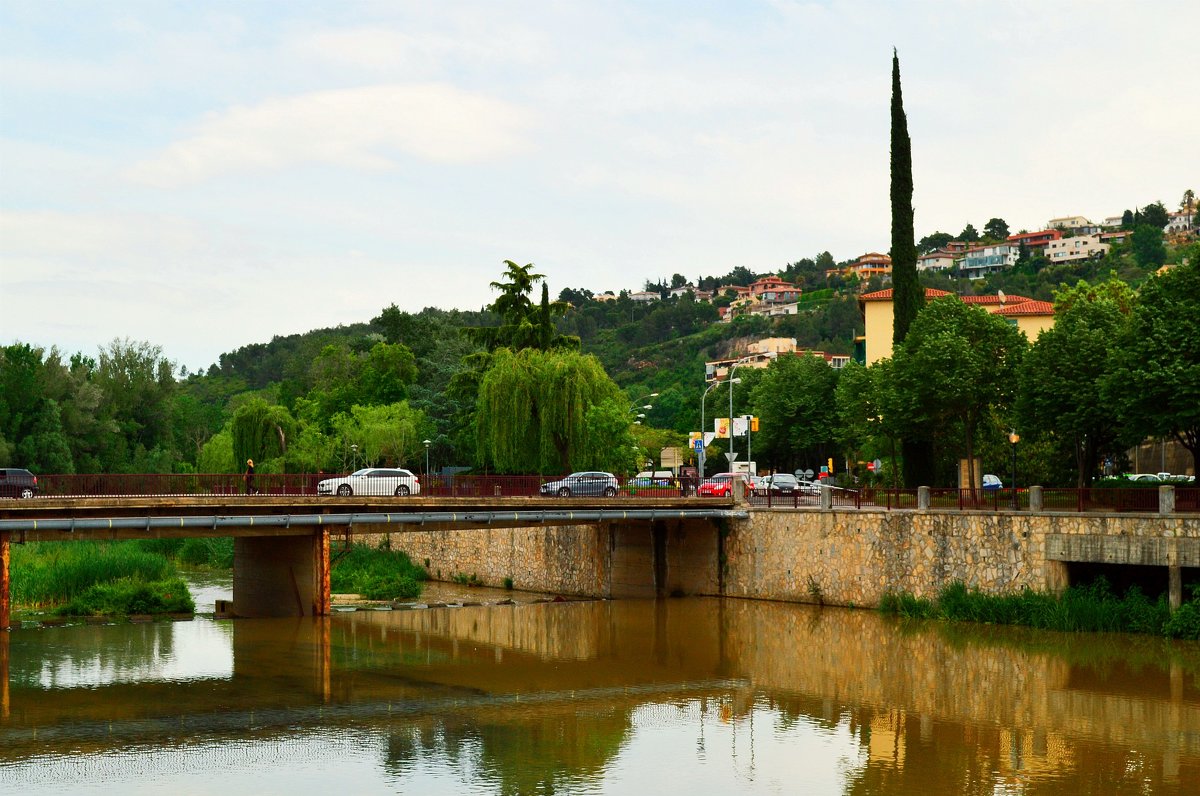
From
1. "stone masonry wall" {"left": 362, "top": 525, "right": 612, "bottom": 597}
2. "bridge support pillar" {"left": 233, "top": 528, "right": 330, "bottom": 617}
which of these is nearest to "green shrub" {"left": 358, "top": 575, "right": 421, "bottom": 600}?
"stone masonry wall" {"left": 362, "top": 525, "right": 612, "bottom": 597}

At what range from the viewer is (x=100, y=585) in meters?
43.0

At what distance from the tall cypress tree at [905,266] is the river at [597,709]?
36.4 feet

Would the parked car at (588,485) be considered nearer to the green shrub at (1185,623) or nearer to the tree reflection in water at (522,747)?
the green shrub at (1185,623)

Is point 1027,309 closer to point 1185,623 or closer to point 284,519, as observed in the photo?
point 1185,623

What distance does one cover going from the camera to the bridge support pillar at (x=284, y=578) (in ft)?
131

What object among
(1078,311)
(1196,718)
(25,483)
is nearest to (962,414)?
(1078,311)

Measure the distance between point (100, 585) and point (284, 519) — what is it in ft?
34.0

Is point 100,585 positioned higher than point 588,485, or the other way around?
point 588,485

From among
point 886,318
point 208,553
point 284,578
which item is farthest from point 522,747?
point 886,318

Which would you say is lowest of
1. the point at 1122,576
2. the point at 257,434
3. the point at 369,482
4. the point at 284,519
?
the point at 1122,576

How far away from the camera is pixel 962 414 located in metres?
46.3

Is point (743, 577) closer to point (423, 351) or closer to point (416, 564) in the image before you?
point (416, 564)

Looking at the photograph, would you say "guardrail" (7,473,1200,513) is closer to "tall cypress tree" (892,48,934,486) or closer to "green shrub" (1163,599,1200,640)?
"green shrub" (1163,599,1200,640)

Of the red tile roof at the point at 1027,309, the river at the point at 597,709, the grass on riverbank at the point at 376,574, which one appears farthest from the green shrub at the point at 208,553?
the red tile roof at the point at 1027,309
